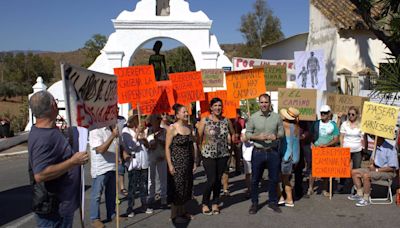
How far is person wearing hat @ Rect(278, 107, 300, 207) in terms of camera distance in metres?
7.45

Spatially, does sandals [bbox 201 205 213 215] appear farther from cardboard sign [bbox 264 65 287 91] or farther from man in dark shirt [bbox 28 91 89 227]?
cardboard sign [bbox 264 65 287 91]

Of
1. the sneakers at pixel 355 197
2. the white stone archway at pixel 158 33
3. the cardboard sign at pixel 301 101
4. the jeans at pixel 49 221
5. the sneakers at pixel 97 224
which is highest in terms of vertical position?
the white stone archway at pixel 158 33

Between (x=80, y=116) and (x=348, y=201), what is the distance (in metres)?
5.08

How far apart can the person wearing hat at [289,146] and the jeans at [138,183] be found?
2277 millimetres

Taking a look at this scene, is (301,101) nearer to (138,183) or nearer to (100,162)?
(138,183)

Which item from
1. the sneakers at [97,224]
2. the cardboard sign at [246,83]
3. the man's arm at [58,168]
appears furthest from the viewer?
the cardboard sign at [246,83]

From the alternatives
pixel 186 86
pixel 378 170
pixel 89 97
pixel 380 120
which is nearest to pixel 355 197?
pixel 378 170

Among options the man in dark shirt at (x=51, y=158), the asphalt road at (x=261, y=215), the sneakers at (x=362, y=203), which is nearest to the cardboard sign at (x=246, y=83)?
the asphalt road at (x=261, y=215)

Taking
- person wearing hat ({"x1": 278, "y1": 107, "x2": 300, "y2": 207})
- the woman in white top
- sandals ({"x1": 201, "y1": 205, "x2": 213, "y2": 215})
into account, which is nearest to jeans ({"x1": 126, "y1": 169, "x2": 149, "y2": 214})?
sandals ({"x1": 201, "y1": 205, "x2": 213, "y2": 215})

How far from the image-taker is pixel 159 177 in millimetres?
7629

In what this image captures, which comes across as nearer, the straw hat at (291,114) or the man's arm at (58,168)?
the man's arm at (58,168)

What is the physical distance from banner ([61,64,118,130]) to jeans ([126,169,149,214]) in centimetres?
138

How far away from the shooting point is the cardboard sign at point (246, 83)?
8.72 meters

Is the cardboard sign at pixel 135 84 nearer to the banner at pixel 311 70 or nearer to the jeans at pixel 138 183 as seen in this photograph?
the jeans at pixel 138 183
